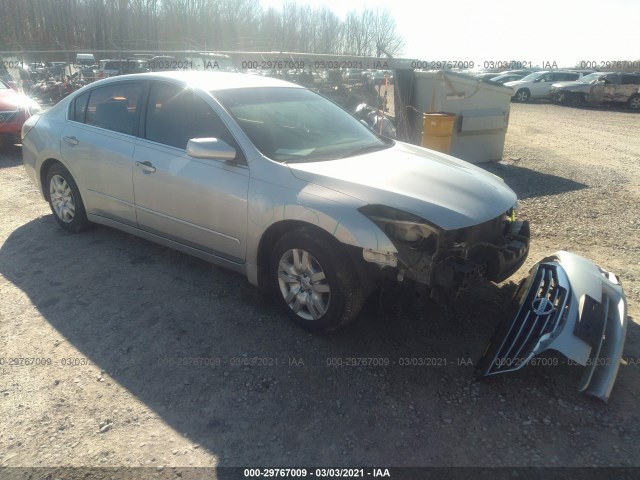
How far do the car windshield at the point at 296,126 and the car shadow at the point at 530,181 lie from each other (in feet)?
11.9

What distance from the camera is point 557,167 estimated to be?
892 cm

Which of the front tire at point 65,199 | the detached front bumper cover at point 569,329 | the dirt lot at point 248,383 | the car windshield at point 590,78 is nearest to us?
the dirt lot at point 248,383

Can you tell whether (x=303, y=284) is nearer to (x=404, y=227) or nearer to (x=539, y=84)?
(x=404, y=227)

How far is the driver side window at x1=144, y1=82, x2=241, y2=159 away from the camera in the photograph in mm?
3680

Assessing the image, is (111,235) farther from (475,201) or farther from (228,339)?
(475,201)

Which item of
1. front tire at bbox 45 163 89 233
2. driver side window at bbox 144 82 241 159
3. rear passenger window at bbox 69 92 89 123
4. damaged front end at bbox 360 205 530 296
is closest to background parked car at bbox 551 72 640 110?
damaged front end at bbox 360 205 530 296

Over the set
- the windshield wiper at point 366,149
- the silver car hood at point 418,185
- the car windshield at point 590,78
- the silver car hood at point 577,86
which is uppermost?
the car windshield at point 590,78

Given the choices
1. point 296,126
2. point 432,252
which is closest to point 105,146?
point 296,126

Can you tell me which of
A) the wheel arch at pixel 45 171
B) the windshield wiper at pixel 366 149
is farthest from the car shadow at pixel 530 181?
the wheel arch at pixel 45 171

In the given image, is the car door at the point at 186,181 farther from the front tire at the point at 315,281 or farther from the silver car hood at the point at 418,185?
the silver car hood at the point at 418,185

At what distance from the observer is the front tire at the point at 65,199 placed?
484 centimetres

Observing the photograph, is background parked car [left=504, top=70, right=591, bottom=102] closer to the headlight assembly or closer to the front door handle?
the front door handle

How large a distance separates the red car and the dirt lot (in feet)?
18.8

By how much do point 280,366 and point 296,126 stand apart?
6.29 ft
